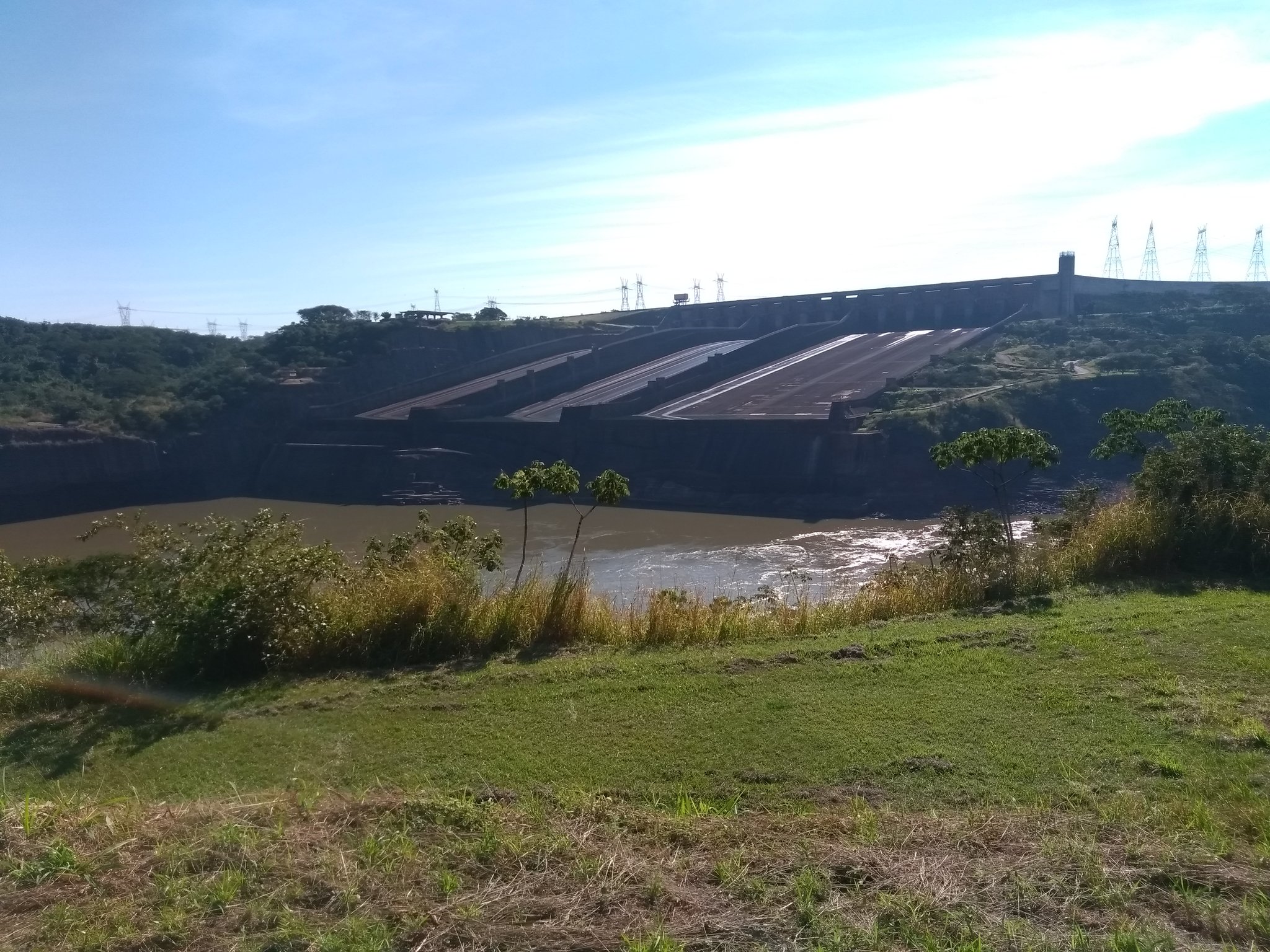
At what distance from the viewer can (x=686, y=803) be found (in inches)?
173

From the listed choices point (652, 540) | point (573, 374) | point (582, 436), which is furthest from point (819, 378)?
point (652, 540)

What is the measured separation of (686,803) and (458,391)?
127ft

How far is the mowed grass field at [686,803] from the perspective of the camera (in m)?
3.24

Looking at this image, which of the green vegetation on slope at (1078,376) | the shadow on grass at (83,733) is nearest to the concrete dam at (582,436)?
the green vegetation on slope at (1078,376)

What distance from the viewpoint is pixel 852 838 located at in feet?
12.7

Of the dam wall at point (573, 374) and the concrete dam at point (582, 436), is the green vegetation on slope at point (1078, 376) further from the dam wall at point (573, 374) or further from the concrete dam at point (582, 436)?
the dam wall at point (573, 374)

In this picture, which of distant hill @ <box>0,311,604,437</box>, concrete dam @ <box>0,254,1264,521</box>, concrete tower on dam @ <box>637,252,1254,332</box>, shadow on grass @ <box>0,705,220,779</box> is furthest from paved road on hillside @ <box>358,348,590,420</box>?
shadow on grass @ <box>0,705,220,779</box>

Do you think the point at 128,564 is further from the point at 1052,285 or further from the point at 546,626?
the point at 1052,285

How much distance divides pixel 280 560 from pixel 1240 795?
6.23m

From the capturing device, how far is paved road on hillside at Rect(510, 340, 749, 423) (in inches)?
1512

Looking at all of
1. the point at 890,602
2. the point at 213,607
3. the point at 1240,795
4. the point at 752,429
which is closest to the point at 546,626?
the point at 213,607

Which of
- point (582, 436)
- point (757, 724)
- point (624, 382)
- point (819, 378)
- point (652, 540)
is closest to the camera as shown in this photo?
point (757, 724)

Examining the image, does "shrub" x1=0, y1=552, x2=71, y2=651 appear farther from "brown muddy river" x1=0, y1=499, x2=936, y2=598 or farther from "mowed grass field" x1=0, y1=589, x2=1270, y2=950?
"brown muddy river" x1=0, y1=499, x2=936, y2=598

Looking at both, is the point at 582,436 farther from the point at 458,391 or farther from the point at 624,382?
the point at 624,382
